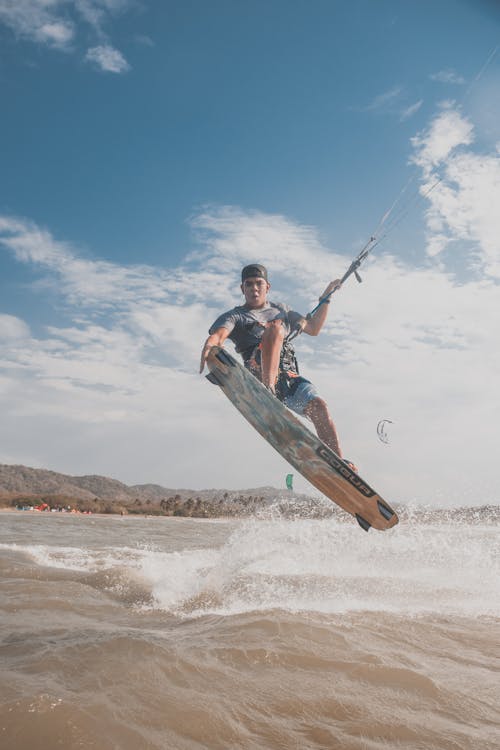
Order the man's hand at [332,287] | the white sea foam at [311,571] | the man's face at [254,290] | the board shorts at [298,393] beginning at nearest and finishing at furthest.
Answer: the white sea foam at [311,571]
the board shorts at [298,393]
the man's face at [254,290]
the man's hand at [332,287]

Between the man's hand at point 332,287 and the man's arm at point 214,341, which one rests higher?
the man's hand at point 332,287

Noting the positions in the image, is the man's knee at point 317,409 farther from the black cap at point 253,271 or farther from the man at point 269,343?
the black cap at point 253,271

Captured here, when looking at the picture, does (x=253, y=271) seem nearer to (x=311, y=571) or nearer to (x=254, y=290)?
(x=254, y=290)

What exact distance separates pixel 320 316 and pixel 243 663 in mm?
5358

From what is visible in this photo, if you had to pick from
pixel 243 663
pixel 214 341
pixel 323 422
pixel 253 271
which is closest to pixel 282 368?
pixel 323 422

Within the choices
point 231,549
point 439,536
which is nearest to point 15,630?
point 231,549

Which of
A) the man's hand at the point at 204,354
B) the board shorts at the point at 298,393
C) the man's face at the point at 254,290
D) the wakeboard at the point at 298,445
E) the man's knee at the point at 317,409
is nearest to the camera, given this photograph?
the wakeboard at the point at 298,445

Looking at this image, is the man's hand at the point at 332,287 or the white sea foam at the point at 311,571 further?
the man's hand at the point at 332,287

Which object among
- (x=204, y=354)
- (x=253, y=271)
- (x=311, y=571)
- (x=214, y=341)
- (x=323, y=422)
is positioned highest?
(x=253, y=271)

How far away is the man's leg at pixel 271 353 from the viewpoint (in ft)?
21.2

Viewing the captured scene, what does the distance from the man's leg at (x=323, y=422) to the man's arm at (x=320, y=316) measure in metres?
1.24

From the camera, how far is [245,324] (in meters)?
6.83

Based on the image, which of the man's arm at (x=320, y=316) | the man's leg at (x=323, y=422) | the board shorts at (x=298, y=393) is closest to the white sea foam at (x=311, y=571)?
the man's leg at (x=323, y=422)

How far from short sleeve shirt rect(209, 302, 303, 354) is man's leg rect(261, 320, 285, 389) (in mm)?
351
